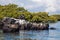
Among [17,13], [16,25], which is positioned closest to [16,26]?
[16,25]

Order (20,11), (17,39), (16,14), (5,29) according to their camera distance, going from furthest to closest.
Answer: (20,11) < (16,14) < (5,29) < (17,39)

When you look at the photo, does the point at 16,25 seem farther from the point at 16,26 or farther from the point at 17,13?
the point at 17,13

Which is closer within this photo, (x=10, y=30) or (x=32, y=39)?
(x=32, y=39)

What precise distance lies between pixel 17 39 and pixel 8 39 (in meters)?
1.74

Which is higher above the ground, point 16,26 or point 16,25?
point 16,25

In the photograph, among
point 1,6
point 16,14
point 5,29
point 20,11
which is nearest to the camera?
point 5,29

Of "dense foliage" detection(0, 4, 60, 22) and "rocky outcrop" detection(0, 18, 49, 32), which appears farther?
"dense foliage" detection(0, 4, 60, 22)

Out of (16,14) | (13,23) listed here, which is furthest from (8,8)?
(13,23)

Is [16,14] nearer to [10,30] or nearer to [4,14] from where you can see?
[4,14]

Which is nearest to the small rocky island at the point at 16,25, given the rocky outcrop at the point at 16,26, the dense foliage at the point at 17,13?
the rocky outcrop at the point at 16,26

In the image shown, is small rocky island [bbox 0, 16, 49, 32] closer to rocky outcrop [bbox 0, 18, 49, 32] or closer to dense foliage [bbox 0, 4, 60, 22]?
rocky outcrop [bbox 0, 18, 49, 32]

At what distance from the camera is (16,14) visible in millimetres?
108812

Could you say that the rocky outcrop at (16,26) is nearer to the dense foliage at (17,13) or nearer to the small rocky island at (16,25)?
the small rocky island at (16,25)

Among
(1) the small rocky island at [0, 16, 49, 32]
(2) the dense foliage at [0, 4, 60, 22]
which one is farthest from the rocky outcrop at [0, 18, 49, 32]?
(2) the dense foliage at [0, 4, 60, 22]
